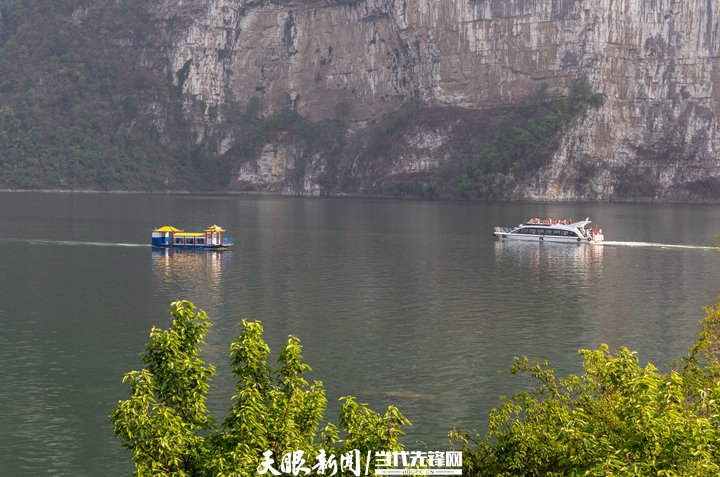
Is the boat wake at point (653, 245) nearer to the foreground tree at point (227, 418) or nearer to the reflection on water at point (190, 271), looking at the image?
the reflection on water at point (190, 271)

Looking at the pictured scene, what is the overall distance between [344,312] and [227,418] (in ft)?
106

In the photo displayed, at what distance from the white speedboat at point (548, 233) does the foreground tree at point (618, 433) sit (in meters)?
76.3

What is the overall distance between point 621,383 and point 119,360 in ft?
82.2

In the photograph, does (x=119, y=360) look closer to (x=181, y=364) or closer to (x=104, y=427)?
(x=104, y=427)

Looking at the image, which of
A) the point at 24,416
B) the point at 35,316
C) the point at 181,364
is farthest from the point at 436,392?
the point at 35,316

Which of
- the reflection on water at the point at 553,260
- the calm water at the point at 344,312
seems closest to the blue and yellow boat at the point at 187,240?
the calm water at the point at 344,312

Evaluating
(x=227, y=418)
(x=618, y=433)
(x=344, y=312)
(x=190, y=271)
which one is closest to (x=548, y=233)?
(x=190, y=271)

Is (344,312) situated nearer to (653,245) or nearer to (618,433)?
(618,433)

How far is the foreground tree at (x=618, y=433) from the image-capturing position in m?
15.2

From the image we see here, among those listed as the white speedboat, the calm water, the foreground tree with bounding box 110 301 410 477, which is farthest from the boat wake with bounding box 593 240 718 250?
the foreground tree with bounding box 110 301 410 477

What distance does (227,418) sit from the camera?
17781 mm

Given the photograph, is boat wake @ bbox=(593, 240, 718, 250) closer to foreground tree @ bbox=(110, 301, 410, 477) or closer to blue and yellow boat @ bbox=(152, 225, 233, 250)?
blue and yellow boat @ bbox=(152, 225, 233, 250)

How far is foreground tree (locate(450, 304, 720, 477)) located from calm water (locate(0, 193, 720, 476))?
297 inches

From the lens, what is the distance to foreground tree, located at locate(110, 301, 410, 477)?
16.7 m
